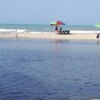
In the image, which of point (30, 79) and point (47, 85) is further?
point (30, 79)

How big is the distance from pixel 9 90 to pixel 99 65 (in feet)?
34.1

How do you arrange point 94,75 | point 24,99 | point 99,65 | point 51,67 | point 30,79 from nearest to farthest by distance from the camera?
point 24,99
point 30,79
point 94,75
point 51,67
point 99,65

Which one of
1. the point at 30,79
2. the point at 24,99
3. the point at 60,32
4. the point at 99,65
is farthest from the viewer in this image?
the point at 60,32

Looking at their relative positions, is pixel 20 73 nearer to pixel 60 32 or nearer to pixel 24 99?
pixel 24 99

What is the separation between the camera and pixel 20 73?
20.0m

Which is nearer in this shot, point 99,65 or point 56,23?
point 99,65

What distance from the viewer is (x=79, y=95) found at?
14.7 meters

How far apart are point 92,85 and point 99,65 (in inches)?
311

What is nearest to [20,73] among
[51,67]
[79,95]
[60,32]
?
[51,67]

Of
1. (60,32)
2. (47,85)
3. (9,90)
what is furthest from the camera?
(60,32)

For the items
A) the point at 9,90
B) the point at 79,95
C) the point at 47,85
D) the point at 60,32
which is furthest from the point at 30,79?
the point at 60,32

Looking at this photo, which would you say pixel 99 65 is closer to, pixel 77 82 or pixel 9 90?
pixel 77 82

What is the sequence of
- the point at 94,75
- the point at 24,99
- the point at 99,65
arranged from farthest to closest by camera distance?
the point at 99,65, the point at 94,75, the point at 24,99

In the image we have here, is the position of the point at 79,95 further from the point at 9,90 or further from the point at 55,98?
A: the point at 9,90
